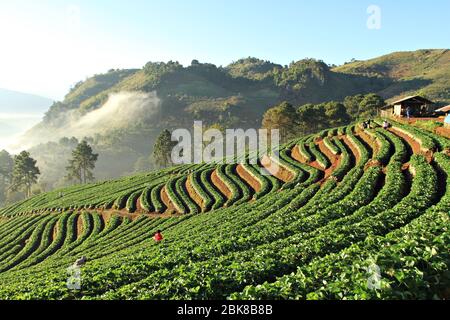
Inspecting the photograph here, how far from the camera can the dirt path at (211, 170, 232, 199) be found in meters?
51.4

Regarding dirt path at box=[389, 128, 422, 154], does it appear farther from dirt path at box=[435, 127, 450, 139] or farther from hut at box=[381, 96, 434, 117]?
hut at box=[381, 96, 434, 117]

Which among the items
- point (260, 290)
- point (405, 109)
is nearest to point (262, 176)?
point (405, 109)

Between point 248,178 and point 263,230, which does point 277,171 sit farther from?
point 263,230

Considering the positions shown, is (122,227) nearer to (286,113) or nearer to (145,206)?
(145,206)

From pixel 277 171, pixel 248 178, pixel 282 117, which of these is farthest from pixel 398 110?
pixel 282 117

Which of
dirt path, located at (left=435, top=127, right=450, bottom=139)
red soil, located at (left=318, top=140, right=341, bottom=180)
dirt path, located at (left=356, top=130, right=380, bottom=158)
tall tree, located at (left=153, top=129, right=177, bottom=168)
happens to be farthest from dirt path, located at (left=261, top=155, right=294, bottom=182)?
tall tree, located at (left=153, top=129, right=177, bottom=168)

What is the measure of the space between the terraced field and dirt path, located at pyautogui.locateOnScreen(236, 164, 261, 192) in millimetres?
319

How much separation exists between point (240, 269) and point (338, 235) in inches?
243

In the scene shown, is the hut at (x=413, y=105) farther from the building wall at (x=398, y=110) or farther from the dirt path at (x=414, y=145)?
the dirt path at (x=414, y=145)

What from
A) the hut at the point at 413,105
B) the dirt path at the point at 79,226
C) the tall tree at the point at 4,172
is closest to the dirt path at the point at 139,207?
the dirt path at the point at 79,226

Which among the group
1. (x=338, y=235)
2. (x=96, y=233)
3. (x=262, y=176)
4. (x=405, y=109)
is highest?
(x=405, y=109)

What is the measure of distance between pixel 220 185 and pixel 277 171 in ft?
28.3

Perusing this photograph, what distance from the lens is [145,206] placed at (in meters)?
53.4

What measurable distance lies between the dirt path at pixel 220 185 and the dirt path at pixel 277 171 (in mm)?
7022
